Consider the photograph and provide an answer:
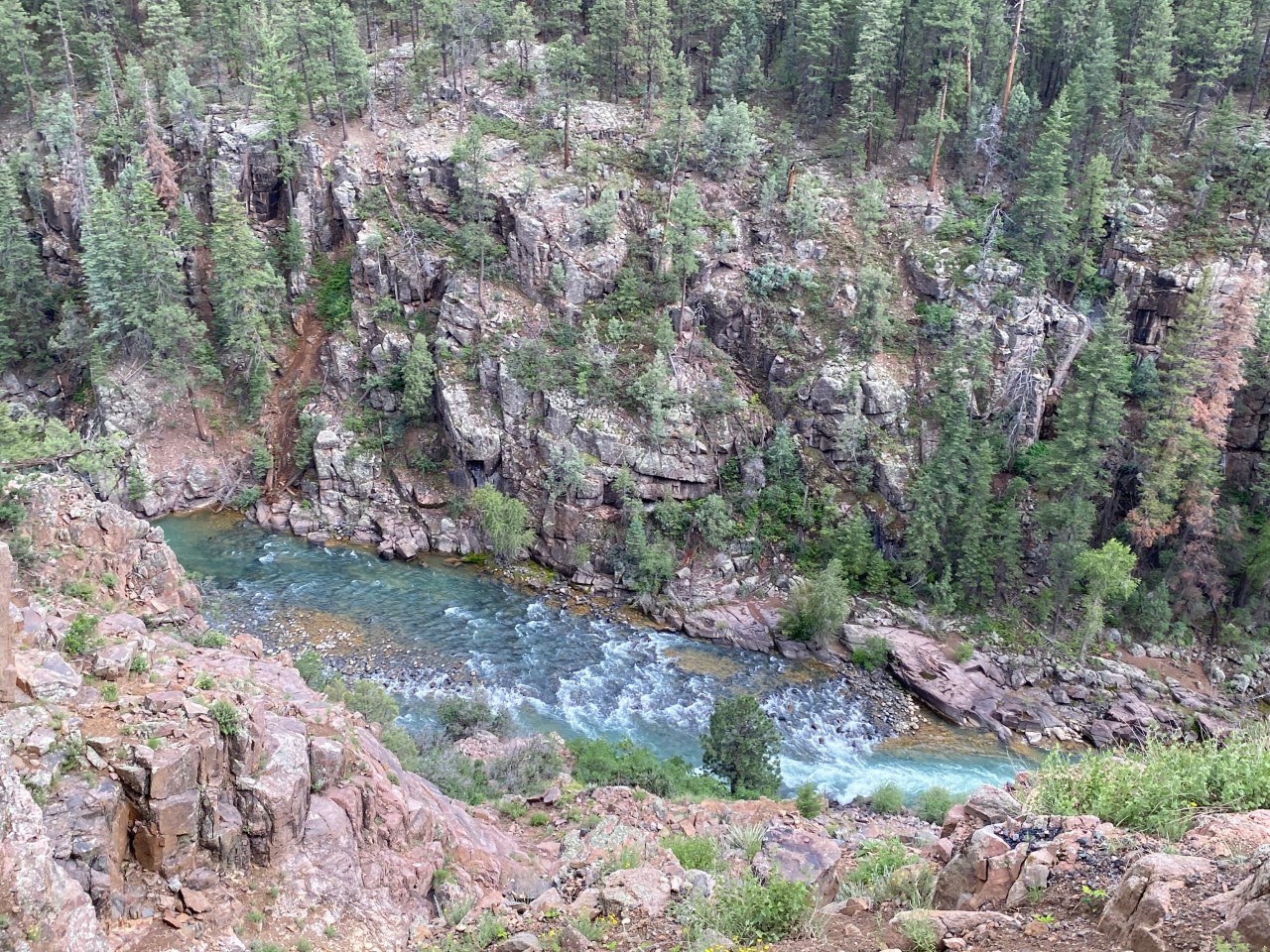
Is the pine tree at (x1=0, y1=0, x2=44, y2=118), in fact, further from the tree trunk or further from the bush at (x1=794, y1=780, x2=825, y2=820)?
Answer: the bush at (x1=794, y1=780, x2=825, y2=820)

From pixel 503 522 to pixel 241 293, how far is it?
1987 cm

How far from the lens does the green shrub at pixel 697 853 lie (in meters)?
15.7

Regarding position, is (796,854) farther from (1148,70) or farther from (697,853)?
(1148,70)

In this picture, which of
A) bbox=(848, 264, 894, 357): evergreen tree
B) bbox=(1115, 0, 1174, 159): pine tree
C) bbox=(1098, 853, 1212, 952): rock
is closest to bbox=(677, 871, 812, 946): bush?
bbox=(1098, 853, 1212, 952): rock

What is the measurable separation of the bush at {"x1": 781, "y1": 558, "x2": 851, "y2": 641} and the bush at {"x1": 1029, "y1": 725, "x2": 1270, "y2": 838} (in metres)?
22.7

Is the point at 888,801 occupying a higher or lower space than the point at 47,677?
lower

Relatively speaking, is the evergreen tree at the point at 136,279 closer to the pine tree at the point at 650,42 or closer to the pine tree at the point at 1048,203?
the pine tree at the point at 650,42

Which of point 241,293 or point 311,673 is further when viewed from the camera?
point 241,293

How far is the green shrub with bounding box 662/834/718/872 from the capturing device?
15.7 m

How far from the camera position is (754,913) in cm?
1053

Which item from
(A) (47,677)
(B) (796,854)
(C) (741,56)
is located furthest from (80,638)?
(C) (741,56)

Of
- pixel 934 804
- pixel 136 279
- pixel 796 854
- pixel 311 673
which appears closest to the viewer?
pixel 796 854

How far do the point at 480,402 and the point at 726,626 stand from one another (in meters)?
17.2

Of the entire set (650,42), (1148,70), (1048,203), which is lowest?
(1048,203)
